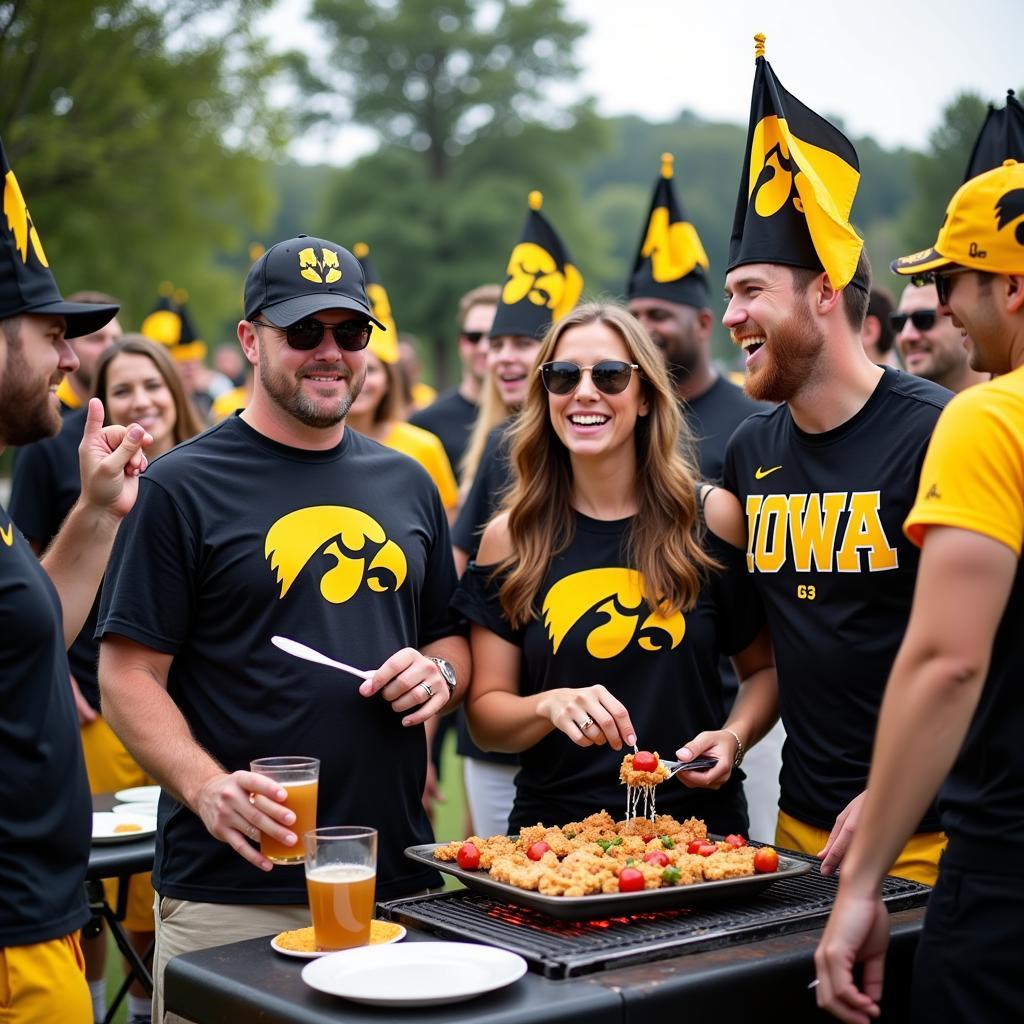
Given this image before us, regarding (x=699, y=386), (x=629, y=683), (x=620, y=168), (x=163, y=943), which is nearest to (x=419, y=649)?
(x=629, y=683)

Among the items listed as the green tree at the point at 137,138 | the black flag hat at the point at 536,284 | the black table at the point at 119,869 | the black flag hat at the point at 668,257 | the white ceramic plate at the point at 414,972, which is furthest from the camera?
the green tree at the point at 137,138

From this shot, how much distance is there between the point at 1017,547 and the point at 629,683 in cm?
166

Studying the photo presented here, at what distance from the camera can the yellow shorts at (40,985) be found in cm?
278

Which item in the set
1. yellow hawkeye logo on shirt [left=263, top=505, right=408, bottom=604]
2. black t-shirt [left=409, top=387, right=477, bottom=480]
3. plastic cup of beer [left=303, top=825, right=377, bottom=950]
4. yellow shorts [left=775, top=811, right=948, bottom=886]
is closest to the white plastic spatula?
yellow hawkeye logo on shirt [left=263, top=505, right=408, bottom=604]

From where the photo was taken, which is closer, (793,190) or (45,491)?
(793,190)

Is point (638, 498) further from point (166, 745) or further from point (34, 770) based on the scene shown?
point (34, 770)

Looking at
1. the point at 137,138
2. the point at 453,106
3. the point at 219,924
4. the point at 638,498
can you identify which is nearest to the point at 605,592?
the point at 638,498

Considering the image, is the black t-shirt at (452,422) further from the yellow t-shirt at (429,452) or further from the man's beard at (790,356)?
the man's beard at (790,356)

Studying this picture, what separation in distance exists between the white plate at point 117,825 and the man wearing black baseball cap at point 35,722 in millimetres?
1320

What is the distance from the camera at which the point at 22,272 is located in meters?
2.98

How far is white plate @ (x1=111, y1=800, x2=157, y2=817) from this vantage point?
4.72 meters

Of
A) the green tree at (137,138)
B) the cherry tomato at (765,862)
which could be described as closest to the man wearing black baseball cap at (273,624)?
the cherry tomato at (765,862)

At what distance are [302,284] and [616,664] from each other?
143cm

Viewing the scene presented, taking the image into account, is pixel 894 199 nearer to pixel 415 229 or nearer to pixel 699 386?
pixel 415 229
